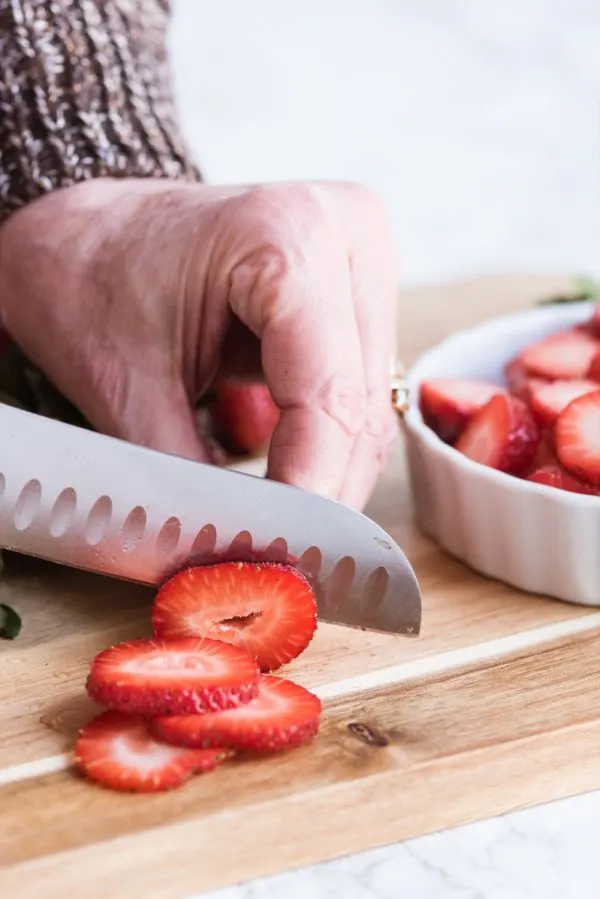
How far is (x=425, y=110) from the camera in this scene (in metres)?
2.86

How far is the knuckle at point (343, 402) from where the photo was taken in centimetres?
110

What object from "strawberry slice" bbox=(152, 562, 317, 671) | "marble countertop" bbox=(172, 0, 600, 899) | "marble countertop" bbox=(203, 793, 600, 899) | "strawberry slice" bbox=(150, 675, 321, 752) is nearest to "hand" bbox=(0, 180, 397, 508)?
"strawberry slice" bbox=(152, 562, 317, 671)

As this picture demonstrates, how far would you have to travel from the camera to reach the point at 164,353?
3.82ft

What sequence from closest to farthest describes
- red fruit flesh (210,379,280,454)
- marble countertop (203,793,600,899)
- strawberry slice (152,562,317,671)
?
marble countertop (203,793,600,899) → strawberry slice (152,562,317,671) → red fruit flesh (210,379,280,454)

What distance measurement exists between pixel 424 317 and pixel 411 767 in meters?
1.06

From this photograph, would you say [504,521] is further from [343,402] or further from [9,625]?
[9,625]

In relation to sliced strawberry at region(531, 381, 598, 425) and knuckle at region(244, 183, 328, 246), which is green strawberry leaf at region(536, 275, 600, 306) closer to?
sliced strawberry at region(531, 381, 598, 425)

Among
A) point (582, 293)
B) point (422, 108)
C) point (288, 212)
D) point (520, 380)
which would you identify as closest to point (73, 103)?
point (288, 212)

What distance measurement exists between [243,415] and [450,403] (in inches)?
9.9

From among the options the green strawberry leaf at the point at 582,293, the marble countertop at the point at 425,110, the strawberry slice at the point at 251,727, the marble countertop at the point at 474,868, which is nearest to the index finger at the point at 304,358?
the strawberry slice at the point at 251,727

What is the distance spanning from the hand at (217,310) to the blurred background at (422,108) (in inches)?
58.9

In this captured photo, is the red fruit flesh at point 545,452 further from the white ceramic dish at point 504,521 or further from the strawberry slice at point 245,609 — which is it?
the strawberry slice at point 245,609

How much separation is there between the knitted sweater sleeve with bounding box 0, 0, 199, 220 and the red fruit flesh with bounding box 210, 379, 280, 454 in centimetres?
26

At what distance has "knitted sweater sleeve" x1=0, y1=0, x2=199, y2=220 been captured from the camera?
131cm
